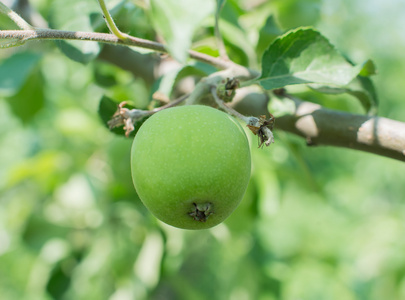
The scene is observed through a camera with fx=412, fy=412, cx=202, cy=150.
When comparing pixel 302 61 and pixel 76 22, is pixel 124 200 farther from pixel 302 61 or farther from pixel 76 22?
pixel 302 61

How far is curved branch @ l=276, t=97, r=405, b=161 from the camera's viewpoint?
600 millimetres

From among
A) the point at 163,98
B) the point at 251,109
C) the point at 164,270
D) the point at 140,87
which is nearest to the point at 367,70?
the point at 251,109

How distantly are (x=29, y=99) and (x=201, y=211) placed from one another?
3.56 ft

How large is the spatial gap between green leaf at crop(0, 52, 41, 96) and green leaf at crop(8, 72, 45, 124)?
24 cm

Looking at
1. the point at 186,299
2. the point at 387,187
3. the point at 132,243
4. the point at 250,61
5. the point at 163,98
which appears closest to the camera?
the point at 163,98

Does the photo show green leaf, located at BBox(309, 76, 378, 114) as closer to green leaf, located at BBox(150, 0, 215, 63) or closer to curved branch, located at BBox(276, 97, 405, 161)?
curved branch, located at BBox(276, 97, 405, 161)

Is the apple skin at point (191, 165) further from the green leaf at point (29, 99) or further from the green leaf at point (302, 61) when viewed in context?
the green leaf at point (29, 99)

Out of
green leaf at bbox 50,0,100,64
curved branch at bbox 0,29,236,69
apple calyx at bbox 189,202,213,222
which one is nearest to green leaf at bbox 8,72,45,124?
green leaf at bbox 50,0,100,64

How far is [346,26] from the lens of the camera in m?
7.65

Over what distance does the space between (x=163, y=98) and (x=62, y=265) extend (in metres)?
1.02

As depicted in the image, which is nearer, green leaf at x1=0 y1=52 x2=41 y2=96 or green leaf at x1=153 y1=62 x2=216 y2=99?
green leaf at x1=153 y1=62 x2=216 y2=99

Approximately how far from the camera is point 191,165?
46 centimetres

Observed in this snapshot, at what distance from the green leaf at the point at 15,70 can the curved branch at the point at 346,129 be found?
0.68 meters

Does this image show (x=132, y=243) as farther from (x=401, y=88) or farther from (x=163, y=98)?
(x=401, y=88)
